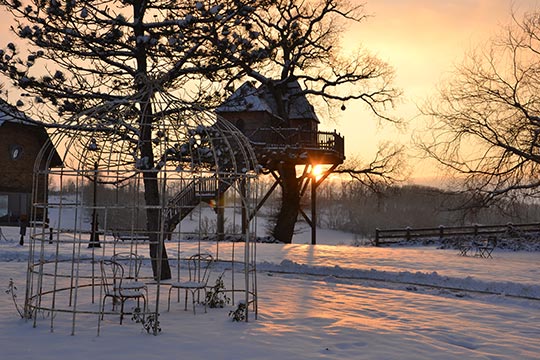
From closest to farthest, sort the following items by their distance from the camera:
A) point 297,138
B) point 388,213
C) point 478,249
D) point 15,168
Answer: point 478,249 → point 297,138 → point 15,168 → point 388,213

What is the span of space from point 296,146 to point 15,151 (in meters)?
17.8

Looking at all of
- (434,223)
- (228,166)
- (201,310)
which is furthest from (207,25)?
(434,223)

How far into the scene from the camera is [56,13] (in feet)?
41.2

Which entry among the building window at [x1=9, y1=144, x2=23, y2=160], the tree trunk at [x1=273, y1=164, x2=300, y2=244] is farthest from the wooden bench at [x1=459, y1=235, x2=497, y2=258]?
the building window at [x1=9, y1=144, x2=23, y2=160]

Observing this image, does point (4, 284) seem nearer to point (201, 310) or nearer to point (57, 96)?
point (57, 96)

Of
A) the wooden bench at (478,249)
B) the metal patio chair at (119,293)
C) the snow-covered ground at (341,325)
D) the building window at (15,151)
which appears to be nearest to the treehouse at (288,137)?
the wooden bench at (478,249)

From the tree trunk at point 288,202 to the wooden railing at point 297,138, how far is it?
2.52 metres

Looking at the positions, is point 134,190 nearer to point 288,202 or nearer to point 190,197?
point 190,197

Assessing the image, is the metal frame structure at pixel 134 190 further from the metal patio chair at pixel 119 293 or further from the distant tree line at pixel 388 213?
the distant tree line at pixel 388 213

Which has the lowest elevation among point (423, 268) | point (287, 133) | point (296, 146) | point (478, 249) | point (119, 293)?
point (423, 268)

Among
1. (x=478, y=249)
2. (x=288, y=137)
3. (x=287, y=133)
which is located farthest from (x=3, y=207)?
(x=478, y=249)

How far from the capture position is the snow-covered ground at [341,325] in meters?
7.71

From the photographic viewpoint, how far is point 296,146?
2711cm

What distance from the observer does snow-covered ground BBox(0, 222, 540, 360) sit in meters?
7.71
